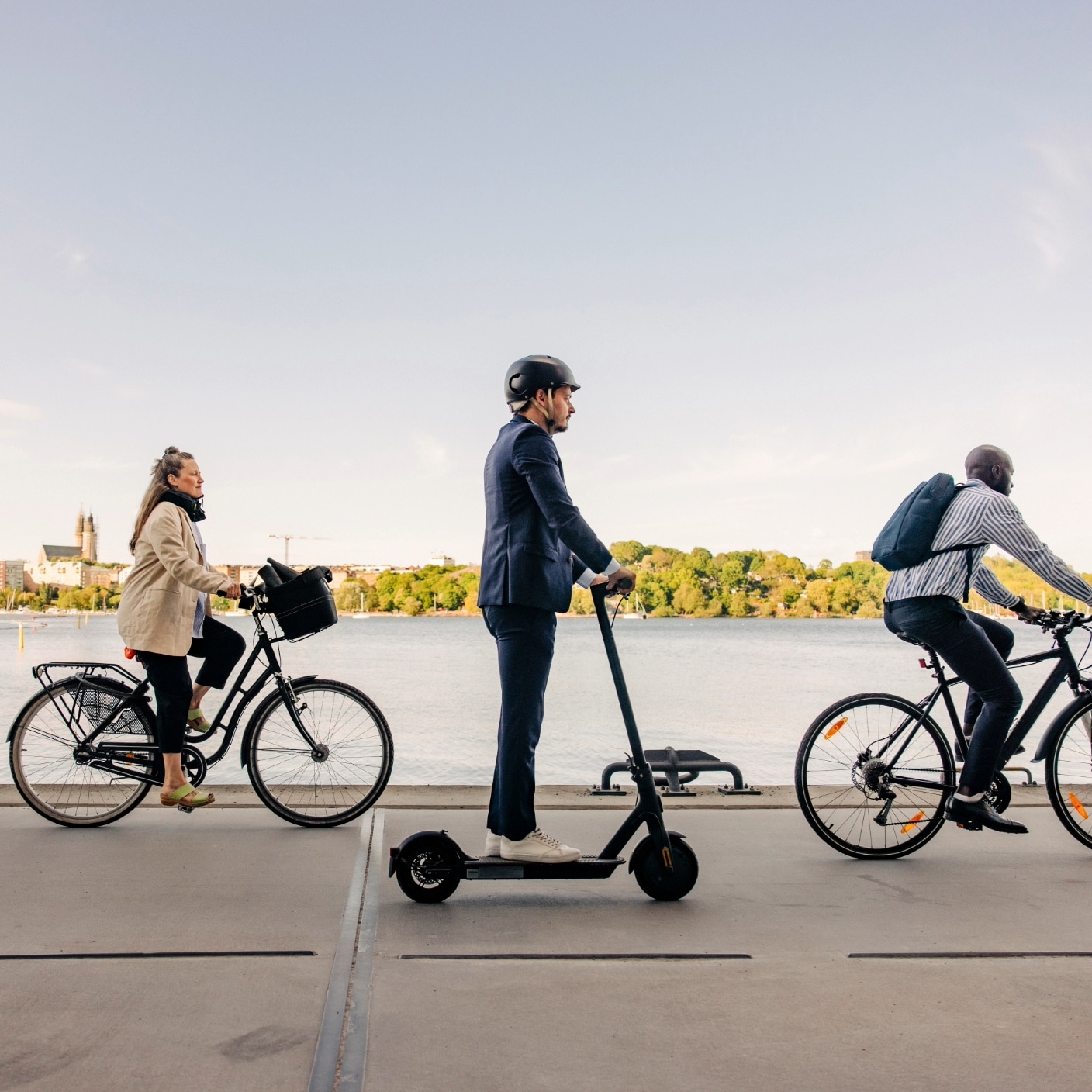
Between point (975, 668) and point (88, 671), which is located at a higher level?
point (975, 668)

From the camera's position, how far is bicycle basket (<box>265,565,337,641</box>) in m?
4.99

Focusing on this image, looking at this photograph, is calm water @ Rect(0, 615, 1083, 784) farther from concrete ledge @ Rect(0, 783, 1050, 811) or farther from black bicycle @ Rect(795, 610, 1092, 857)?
black bicycle @ Rect(795, 610, 1092, 857)

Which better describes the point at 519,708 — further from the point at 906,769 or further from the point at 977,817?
the point at 977,817

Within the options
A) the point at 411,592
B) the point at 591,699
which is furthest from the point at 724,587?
the point at 591,699

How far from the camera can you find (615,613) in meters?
4.00

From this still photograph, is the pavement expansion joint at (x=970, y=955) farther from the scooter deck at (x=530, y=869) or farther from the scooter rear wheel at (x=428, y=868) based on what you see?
the scooter rear wheel at (x=428, y=868)

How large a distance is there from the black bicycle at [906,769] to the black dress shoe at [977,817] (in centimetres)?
7

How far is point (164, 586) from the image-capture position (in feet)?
16.4

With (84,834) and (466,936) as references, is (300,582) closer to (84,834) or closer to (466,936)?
(84,834)

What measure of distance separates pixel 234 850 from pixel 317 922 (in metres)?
1.14

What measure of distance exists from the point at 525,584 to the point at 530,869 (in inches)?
37.5

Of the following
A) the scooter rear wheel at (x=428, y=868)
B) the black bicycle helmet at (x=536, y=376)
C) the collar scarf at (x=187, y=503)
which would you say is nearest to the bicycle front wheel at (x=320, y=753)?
the collar scarf at (x=187, y=503)

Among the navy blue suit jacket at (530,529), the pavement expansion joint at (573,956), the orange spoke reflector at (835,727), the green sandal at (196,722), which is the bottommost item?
the pavement expansion joint at (573,956)

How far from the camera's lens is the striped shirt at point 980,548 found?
4434 mm
